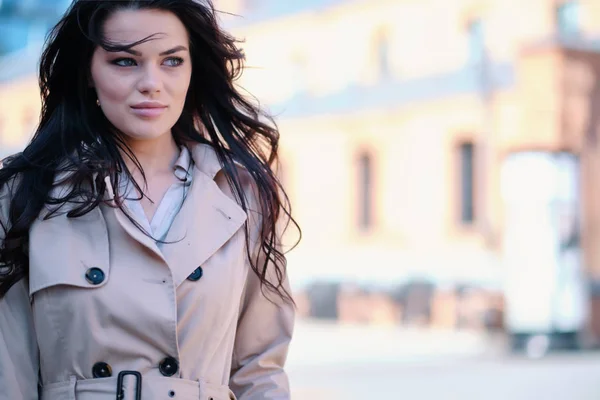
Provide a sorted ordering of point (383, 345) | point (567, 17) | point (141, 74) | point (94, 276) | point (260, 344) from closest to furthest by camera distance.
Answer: point (94, 276) → point (141, 74) → point (260, 344) → point (383, 345) → point (567, 17)

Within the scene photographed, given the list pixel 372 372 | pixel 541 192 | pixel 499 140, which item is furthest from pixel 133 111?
pixel 499 140

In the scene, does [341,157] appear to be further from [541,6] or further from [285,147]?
[541,6]

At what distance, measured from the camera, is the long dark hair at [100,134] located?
2338mm

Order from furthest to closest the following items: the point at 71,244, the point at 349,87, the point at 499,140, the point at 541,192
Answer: the point at 349,87 < the point at 499,140 < the point at 541,192 < the point at 71,244

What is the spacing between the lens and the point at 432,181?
2728 cm

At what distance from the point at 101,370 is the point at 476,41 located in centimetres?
2528

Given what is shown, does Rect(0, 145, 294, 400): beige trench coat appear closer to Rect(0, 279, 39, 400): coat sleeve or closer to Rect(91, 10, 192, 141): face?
Rect(0, 279, 39, 400): coat sleeve

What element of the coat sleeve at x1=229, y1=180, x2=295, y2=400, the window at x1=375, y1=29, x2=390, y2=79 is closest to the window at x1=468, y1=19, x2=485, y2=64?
the window at x1=375, y1=29, x2=390, y2=79

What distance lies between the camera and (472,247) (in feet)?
84.9

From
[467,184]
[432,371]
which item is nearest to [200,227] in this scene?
[432,371]

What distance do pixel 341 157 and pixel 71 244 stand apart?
27869mm

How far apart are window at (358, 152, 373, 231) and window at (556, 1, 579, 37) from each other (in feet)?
20.5

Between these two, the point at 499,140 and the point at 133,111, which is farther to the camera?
the point at 499,140

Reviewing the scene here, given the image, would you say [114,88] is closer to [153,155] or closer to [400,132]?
[153,155]
